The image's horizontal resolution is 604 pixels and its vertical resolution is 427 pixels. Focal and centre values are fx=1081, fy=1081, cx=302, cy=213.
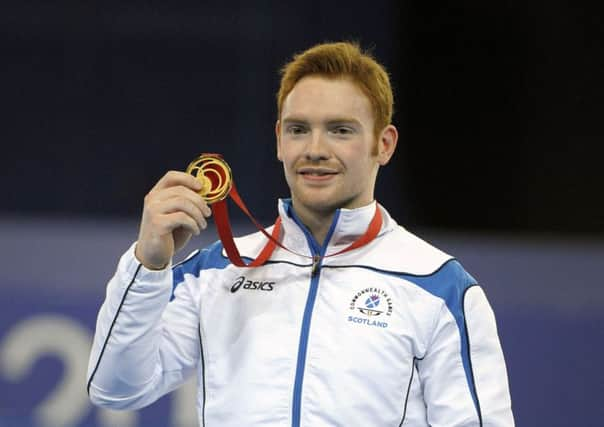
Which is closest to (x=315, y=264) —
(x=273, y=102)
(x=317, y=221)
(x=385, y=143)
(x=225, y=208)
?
(x=317, y=221)

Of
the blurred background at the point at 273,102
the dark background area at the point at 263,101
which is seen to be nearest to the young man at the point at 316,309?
the blurred background at the point at 273,102

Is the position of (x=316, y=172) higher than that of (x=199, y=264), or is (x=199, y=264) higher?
(x=316, y=172)

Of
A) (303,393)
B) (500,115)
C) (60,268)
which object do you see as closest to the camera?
(303,393)

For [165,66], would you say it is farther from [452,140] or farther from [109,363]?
[109,363]

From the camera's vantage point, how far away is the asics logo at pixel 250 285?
2.19 m

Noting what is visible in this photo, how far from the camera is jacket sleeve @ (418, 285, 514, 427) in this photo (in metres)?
2.04

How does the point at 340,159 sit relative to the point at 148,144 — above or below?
below

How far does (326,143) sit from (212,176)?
245mm

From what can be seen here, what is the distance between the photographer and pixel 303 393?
6.71 feet

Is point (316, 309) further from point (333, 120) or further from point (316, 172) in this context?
point (333, 120)

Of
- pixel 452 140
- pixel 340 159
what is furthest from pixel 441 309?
pixel 452 140

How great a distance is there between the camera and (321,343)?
2.08m

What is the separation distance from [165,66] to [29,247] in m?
1.23

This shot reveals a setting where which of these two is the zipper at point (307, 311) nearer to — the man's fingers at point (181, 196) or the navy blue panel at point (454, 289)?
the navy blue panel at point (454, 289)
